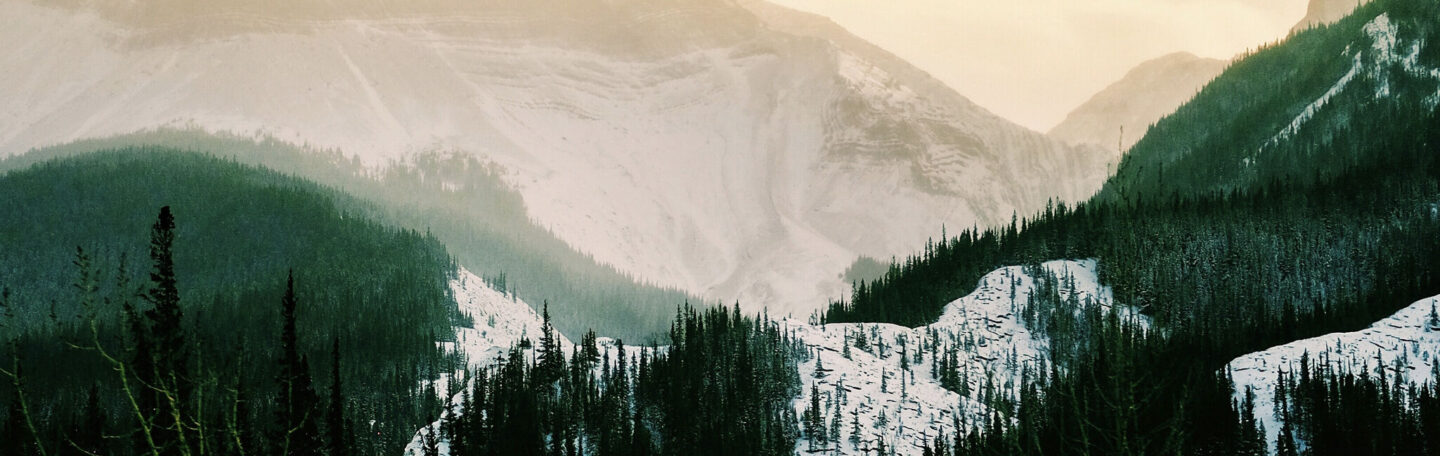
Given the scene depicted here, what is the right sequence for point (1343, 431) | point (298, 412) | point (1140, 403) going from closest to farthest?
1. point (1140, 403)
2. point (298, 412)
3. point (1343, 431)

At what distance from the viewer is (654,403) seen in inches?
7151

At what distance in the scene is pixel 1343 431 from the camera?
139000mm

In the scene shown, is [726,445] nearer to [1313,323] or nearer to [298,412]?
[1313,323]

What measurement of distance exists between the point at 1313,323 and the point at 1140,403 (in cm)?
18660

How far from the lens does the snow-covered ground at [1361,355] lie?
6609 inches

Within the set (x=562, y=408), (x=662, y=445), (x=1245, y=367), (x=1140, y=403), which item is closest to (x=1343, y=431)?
(x=1245, y=367)

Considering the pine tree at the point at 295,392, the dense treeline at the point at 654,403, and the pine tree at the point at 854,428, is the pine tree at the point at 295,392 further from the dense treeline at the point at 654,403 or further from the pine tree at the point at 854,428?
the pine tree at the point at 854,428

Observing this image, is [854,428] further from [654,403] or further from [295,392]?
[295,392]

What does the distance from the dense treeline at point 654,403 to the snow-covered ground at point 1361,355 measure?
2084 inches

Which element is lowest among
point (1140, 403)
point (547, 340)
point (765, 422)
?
point (1140, 403)

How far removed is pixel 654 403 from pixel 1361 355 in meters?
85.6

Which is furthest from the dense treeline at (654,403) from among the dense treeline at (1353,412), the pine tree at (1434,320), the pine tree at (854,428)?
the pine tree at (1434,320)

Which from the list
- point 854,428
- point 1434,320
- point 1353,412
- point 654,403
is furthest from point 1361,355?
point 654,403

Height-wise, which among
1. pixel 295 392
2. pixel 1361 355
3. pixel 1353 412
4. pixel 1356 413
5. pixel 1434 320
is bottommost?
pixel 295 392
